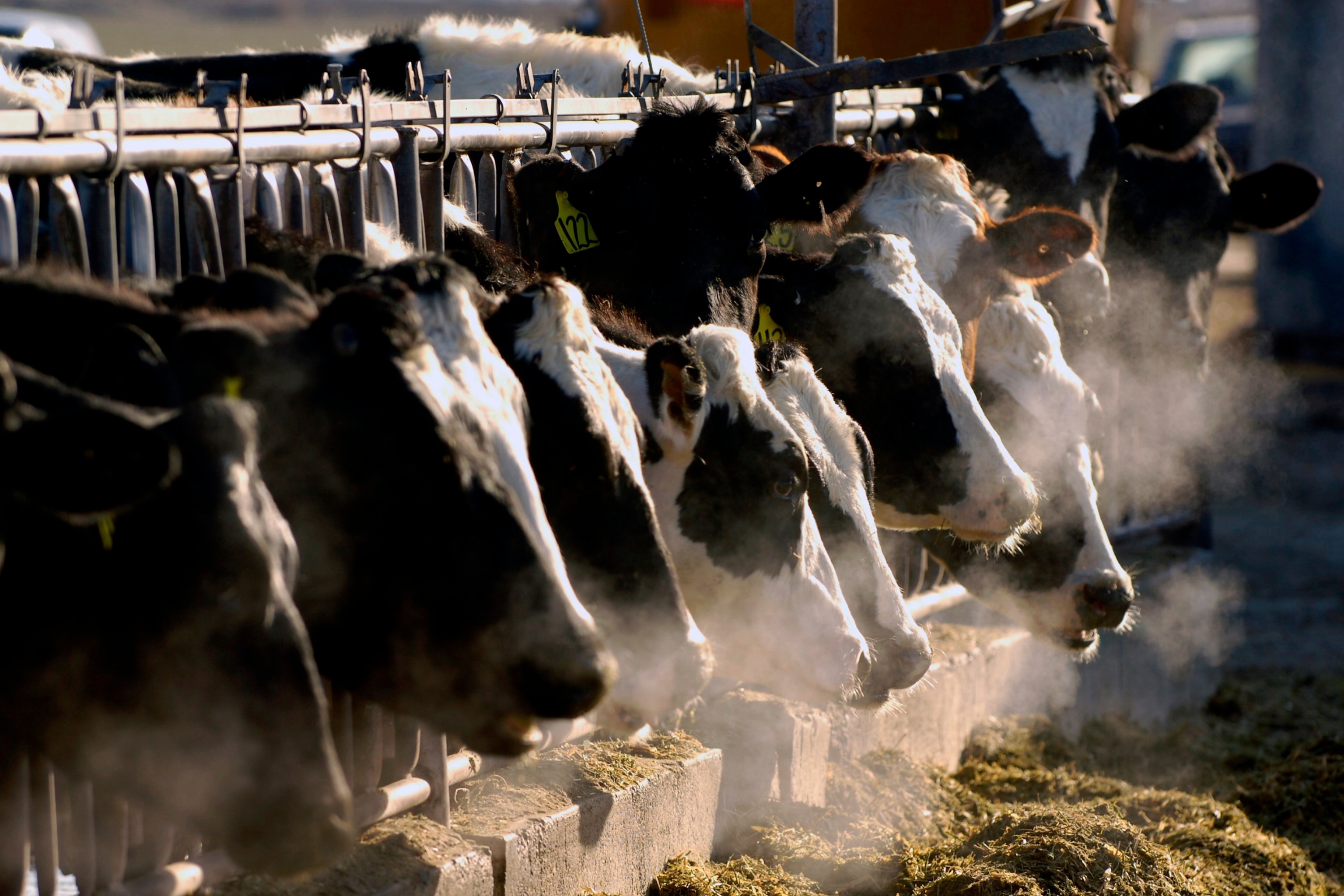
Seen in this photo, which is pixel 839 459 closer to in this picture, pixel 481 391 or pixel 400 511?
pixel 481 391

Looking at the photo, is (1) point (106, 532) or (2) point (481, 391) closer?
(1) point (106, 532)

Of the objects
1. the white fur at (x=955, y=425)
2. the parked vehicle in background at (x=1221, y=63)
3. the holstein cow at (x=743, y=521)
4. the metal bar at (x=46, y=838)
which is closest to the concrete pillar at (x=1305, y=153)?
the parked vehicle in background at (x=1221, y=63)

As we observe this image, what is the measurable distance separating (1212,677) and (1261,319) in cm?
897

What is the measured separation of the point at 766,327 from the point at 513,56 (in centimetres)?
305

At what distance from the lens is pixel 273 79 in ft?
21.6

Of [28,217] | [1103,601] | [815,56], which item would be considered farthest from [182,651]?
[815,56]

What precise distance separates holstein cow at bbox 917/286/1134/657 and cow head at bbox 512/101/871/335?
1.13m

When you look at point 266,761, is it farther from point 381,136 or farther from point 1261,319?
point 1261,319

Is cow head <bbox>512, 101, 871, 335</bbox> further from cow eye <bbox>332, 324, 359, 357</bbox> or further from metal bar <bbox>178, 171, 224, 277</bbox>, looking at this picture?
cow eye <bbox>332, 324, 359, 357</bbox>

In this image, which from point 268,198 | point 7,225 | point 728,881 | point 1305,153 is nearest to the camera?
point 7,225

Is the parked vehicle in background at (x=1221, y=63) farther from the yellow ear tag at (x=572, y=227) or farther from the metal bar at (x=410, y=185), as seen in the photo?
the metal bar at (x=410, y=185)

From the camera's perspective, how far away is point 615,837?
3.72 meters

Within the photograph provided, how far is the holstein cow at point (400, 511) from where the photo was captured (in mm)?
2186

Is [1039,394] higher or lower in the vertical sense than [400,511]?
lower
